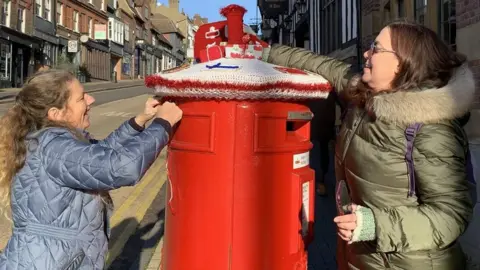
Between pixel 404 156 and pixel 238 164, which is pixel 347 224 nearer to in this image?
pixel 404 156

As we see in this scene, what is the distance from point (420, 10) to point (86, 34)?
35.3 metres

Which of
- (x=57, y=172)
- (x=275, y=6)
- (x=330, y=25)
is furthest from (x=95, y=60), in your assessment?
(x=57, y=172)

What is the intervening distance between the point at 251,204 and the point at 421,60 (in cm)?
108

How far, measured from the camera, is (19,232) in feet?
6.86

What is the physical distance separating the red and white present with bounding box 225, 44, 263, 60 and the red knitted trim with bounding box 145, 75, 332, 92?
0.54 m

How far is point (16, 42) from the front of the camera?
27797mm

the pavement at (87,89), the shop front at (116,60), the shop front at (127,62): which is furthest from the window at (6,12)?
the shop front at (127,62)

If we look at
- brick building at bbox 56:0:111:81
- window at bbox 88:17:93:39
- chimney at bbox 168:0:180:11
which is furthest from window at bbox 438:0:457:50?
chimney at bbox 168:0:180:11

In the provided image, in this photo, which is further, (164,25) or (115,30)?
(164,25)

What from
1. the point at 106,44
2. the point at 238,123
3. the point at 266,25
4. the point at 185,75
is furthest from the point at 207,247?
the point at 106,44

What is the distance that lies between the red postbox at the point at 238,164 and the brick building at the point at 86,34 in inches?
1334

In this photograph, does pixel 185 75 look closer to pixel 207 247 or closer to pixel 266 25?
pixel 207 247

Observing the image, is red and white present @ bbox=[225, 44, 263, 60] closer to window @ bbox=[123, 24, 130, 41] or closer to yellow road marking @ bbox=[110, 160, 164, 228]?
yellow road marking @ bbox=[110, 160, 164, 228]

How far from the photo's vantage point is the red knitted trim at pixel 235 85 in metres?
2.27
